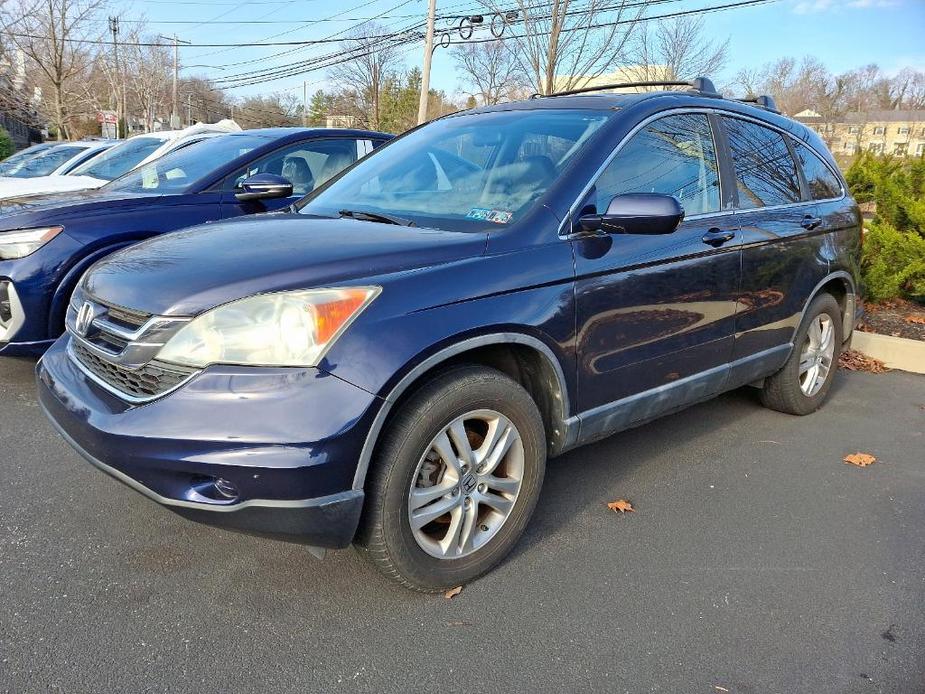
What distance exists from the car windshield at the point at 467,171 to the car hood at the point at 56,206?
1.74 m

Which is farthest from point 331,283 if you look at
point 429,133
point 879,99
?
point 879,99

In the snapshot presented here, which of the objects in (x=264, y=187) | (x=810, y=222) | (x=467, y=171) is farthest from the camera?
(x=264, y=187)

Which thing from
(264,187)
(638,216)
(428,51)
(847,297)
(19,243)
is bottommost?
(847,297)

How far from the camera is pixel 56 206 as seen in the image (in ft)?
14.6

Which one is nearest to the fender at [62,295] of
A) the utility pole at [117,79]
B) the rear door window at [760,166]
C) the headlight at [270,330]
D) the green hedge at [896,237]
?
the headlight at [270,330]

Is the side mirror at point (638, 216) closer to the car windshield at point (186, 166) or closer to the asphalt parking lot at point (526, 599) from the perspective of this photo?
the asphalt parking lot at point (526, 599)

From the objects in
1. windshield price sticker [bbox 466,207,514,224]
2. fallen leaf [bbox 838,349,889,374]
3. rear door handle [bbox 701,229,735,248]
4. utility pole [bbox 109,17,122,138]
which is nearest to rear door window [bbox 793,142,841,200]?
rear door handle [bbox 701,229,735,248]

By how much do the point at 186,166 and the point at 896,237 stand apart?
626cm

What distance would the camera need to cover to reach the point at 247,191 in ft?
14.5

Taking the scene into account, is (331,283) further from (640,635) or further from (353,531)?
(640,635)

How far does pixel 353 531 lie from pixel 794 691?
4.70 ft

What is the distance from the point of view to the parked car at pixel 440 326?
217 cm

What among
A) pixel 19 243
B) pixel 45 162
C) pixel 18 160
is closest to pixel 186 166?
pixel 19 243

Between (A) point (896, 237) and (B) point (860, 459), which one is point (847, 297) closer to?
(B) point (860, 459)
